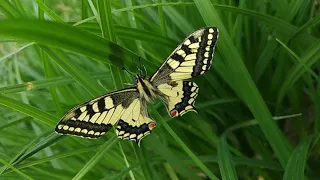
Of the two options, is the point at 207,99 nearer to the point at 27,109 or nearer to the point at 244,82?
the point at 244,82

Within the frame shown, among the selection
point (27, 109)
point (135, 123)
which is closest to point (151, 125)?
point (135, 123)

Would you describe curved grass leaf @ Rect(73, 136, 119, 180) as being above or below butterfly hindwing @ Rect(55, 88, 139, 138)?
below

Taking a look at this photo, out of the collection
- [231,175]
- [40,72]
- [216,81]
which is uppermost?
[40,72]

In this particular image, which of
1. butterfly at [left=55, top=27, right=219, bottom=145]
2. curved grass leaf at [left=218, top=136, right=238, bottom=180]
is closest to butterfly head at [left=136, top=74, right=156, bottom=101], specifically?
butterfly at [left=55, top=27, right=219, bottom=145]

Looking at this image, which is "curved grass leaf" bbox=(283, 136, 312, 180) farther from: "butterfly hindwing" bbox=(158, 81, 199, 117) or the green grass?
"butterfly hindwing" bbox=(158, 81, 199, 117)

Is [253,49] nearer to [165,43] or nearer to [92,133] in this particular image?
[165,43]

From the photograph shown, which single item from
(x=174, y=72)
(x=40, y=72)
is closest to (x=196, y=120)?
(x=174, y=72)
